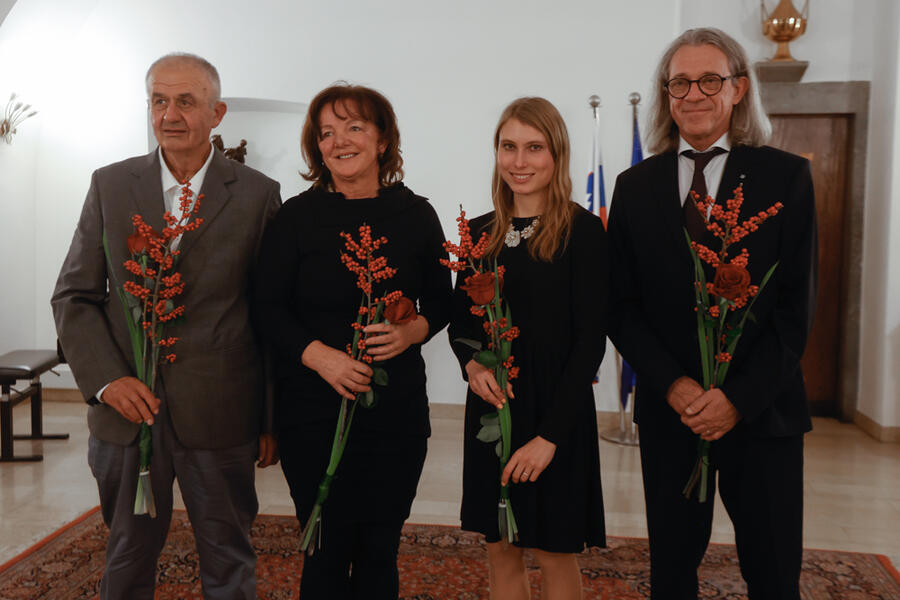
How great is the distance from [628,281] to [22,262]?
19.1ft

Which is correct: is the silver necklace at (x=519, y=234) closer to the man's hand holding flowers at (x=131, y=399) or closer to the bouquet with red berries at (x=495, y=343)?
the bouquet with red berries at (x=495, y=343)

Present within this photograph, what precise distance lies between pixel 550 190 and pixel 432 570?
6.14 ft

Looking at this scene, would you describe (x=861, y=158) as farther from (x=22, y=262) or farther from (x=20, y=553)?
(x=22, y=262)

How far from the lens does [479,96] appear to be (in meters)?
5.77

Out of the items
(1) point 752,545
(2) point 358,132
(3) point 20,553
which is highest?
(2) point 358,132

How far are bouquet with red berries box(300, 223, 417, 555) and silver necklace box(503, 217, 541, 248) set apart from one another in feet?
1.10

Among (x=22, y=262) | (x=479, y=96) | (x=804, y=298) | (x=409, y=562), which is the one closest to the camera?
(x=804, y=298)

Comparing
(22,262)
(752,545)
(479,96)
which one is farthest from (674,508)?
(22,262)

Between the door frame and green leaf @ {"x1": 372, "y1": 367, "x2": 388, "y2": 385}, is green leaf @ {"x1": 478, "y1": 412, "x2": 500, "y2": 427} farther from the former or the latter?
the door frame

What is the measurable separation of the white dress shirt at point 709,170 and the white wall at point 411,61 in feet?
12.1

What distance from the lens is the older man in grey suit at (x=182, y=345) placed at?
81.0 inches

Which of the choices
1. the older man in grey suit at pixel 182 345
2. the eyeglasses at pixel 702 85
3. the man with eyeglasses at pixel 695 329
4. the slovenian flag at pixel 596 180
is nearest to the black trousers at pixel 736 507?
the man with eyeglasses at pixel 695 329

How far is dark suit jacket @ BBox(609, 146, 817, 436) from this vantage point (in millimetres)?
1881

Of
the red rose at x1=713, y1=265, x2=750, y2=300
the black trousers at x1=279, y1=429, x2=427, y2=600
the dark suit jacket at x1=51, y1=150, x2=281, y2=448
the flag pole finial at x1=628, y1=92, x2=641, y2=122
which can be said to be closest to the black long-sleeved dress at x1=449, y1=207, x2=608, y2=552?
the black trousers at x1=279, y1=429, x2=427, y2=600
